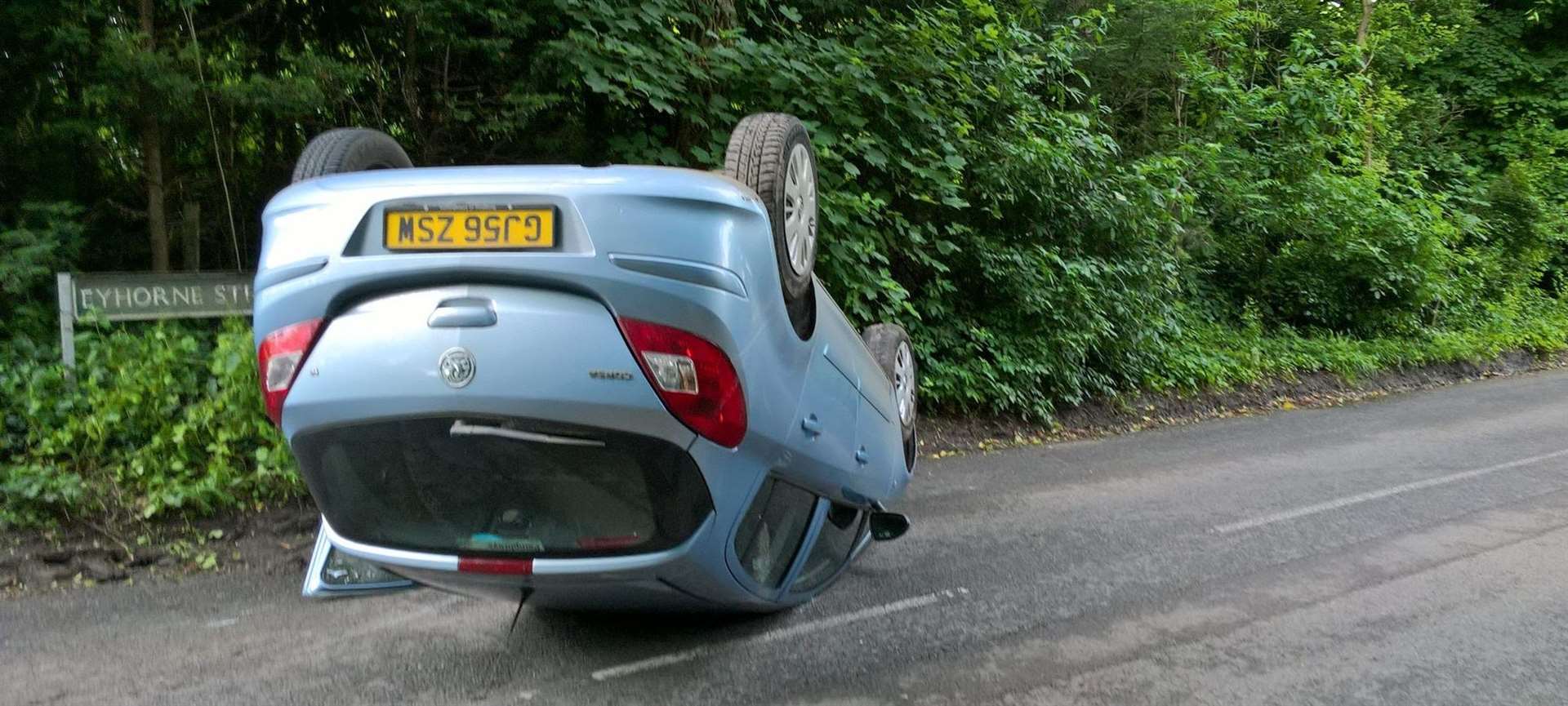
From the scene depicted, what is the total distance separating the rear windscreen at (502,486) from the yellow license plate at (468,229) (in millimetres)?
471

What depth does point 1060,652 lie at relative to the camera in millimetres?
3787

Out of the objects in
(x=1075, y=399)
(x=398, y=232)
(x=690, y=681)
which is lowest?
(x=1075, y=399)

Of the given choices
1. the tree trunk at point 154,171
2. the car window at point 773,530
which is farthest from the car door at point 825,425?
the tree trunk at point 154,171

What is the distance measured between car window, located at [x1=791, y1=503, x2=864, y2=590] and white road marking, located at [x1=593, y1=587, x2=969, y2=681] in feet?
0.57

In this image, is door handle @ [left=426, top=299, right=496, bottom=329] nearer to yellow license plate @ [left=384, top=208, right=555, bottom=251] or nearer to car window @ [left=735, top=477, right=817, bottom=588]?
yellow license plate @ [left=384, top=208, right=555, bottom=251]

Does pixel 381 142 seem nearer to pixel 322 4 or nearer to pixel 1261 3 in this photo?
pixel 322 4

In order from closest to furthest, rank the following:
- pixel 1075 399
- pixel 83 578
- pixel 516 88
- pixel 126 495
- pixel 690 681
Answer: pixel 690 681, pixel 83 578, pixel 126 495, pixel 516 88, pixel 1075 399

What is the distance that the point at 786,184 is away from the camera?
3.30 m

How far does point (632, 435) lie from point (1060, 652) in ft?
6.58

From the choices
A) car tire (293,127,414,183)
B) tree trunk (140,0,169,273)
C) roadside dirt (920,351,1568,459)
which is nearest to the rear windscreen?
car tire (293,127,414,183)

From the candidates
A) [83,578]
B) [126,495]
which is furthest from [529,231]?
[126,495]

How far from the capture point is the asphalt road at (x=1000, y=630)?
3.48 metres

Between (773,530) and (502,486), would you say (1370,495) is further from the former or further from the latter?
(502,486)

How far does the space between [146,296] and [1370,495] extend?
7626mm
